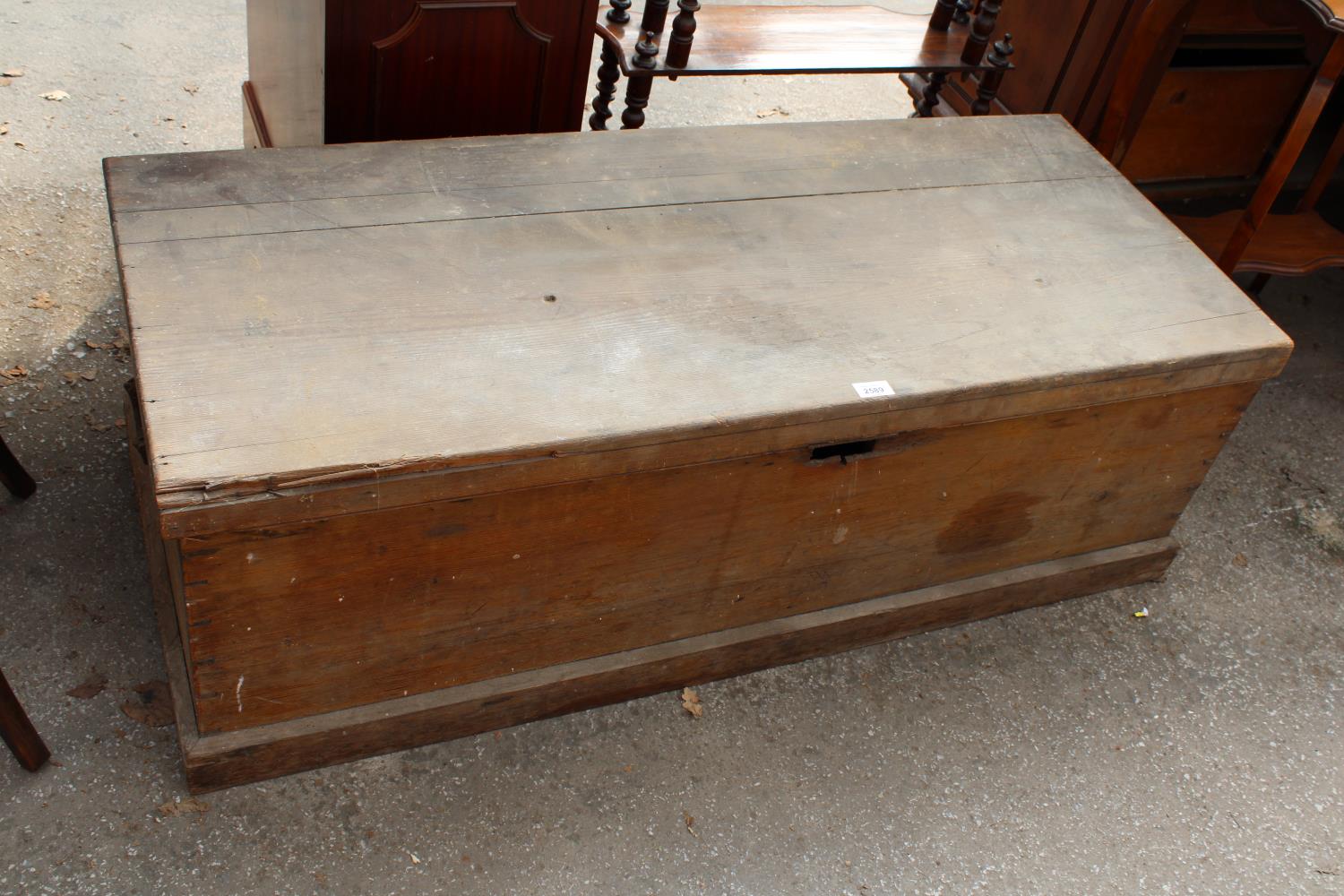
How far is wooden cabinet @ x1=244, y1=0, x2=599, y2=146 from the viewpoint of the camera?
6.19 feet

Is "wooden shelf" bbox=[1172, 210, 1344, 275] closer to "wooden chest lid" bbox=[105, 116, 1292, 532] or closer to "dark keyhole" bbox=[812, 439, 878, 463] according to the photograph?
"wooden chest lid" bbox=[105, 116, 1292, 532]

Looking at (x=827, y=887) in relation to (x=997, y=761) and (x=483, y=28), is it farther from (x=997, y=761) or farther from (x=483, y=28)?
(x=483, y=28)

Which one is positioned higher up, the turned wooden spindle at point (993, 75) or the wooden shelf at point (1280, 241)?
the turned wooden spindle at point (993, 75)

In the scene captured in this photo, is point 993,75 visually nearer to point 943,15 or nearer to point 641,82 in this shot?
point 943,15

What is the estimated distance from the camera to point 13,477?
2.00 metres

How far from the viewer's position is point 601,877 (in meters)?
1.71

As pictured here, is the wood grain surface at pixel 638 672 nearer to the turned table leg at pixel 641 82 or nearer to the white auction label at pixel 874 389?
the white auction label at pixel 874 389

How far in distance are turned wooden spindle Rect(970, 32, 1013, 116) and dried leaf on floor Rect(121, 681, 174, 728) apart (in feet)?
6.68

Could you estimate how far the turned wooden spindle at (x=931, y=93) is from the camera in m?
2.82

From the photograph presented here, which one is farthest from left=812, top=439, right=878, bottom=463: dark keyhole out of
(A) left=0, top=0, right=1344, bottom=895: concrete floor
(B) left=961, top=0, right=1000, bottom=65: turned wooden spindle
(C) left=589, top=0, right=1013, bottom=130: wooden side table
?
(B) left=961, top=0, right=1000, bottom=65: turned wooden spindle

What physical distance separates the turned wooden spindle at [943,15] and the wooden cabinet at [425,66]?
0.96 metres

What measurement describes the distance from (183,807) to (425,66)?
47.2 inches

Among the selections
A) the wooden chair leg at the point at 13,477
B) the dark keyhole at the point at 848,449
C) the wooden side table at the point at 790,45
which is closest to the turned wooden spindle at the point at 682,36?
the wooden side table at the point at 790,45

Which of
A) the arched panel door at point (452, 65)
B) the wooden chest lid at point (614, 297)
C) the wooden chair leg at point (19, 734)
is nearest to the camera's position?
the wooden chest lid at point (614, 297)
